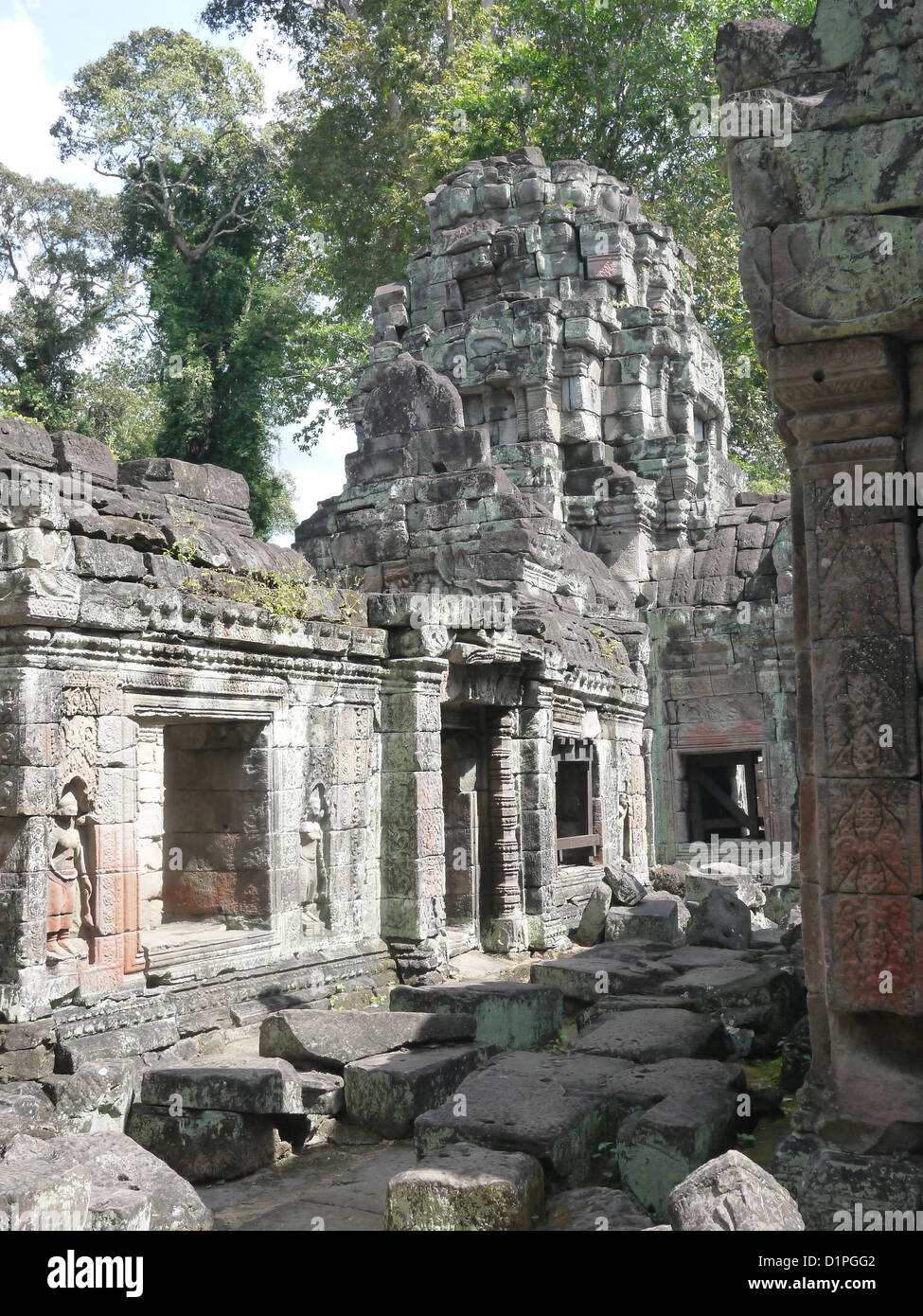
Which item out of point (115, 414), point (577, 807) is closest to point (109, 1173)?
point (577, 807)

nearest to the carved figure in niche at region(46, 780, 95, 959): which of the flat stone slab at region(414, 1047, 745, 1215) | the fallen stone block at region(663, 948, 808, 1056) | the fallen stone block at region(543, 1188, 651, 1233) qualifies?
the flat stone slab at region(414, 1047, 745, 1215)

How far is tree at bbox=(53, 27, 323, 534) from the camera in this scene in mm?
25438

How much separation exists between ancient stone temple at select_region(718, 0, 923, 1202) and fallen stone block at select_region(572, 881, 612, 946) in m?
7.43

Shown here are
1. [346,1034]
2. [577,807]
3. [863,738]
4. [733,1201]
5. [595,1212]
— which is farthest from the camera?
[577,807]

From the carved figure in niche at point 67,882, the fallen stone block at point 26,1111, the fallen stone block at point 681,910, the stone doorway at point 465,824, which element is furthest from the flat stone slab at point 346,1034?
the fallen stone block at point 681,910

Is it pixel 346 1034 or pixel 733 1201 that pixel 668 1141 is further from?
pixel 346 1034

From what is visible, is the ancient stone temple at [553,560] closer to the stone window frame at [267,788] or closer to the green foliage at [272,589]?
the green foliage at [272,589]

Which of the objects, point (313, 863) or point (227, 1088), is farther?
point (313, 863)

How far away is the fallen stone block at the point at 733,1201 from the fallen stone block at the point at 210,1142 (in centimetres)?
271

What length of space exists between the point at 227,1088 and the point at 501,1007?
7.50ft

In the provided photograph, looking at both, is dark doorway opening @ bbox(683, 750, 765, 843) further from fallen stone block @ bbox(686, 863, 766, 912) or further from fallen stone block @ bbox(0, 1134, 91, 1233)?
fallen stone block @ bbox(0, 1134, 91, 1233)

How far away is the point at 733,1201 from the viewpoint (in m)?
3.86

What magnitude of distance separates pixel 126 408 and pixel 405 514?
13.0 metres

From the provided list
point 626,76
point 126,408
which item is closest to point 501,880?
point 126,408
